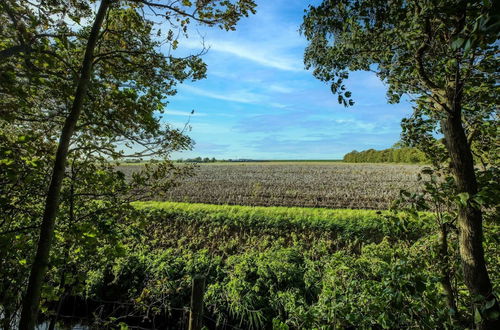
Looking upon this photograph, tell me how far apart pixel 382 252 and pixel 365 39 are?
7.54 m

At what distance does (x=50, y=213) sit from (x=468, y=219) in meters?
4.43

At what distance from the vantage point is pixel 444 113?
124 inches

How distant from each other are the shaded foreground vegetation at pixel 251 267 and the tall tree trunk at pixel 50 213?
0.67m

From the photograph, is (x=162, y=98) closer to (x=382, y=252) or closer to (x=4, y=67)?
(x=4, y=67)

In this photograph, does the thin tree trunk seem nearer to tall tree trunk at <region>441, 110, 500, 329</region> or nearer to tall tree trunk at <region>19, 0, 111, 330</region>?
tall tree trunk at <region>441, 110, 500, 329</region>

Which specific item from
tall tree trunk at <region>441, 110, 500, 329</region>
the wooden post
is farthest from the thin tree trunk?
the wooden post

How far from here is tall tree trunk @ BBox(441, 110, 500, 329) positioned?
2.98m

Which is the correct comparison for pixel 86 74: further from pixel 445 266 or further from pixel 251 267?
pixel 251 267

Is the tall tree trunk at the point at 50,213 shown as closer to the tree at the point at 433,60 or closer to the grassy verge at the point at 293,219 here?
the tree at the point at 433,60

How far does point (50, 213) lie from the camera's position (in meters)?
3.20

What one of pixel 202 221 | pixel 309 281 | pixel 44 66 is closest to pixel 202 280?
pixel 44 66

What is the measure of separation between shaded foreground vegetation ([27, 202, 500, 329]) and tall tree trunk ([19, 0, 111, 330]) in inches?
26.3

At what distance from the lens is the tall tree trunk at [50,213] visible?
3.13 m

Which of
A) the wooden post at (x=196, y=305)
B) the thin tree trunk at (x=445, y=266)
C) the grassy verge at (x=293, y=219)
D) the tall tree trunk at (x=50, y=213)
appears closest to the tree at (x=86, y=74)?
the tall tree trunk at (x=50, y=213)
